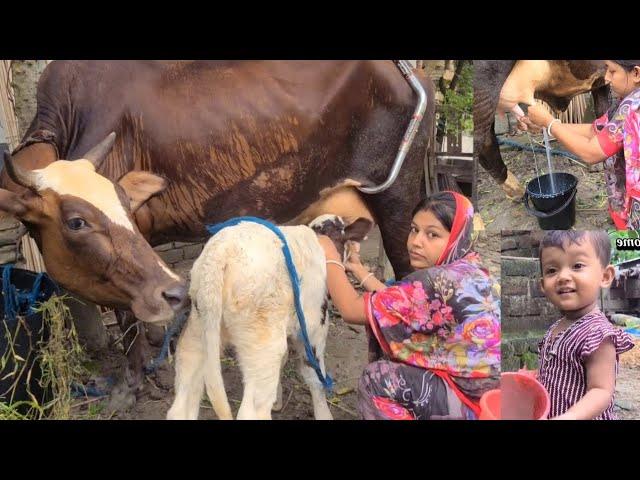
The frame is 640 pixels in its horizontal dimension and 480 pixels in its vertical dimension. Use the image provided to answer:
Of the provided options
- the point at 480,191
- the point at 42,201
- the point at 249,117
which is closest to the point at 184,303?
the point at 42,201

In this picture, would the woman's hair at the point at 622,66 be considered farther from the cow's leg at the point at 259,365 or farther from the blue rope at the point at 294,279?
the cow's leg at the point at 259,365

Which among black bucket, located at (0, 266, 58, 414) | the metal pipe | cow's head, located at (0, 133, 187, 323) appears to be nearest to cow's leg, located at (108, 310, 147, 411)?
black bucket, located at (0, 266, 58, 414)

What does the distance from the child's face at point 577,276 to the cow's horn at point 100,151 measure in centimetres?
203

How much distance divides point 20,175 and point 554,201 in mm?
2243

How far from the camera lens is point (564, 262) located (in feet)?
8.22

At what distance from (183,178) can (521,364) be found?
1.84 meters

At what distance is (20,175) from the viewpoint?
98.9 inches

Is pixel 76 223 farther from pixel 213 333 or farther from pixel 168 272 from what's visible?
pixel 213 333

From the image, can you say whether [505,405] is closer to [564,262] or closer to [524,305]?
[524,305]

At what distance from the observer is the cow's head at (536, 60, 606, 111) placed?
2543 millimetres

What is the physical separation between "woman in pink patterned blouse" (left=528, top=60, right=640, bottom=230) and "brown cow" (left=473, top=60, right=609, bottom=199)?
6cm

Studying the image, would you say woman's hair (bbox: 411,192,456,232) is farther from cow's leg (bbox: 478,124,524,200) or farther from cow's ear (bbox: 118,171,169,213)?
cow's ear (bbox: 118,171,169,213)

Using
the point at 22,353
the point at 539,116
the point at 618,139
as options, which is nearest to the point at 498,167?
the point at 539,116

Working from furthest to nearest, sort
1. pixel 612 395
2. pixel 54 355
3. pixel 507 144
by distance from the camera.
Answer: pixel 54 355
pixel 507 144
pixel 612 395
